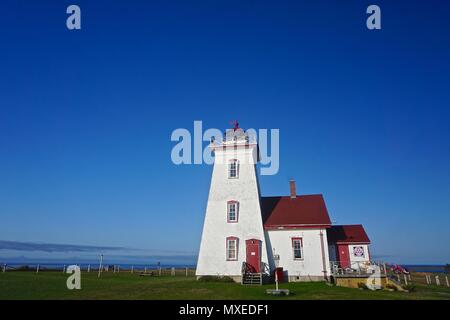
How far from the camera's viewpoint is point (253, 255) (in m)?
24.0

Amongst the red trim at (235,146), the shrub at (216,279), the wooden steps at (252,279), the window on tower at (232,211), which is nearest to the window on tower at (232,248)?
the shrub at (216,279)

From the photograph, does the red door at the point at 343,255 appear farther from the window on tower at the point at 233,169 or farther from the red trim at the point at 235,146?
the red trim at the point at 235,146

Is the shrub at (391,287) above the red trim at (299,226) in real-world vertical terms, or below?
below

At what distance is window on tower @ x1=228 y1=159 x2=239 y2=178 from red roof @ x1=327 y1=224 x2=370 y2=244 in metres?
10.6

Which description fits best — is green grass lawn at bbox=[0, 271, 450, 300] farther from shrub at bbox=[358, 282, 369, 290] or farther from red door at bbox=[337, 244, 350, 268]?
red door at bbox=[337, 244, 350, 268]

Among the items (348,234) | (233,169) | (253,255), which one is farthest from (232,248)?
(348,234)

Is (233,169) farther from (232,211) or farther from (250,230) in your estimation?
(250,230)

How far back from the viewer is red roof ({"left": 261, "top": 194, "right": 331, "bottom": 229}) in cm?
2467

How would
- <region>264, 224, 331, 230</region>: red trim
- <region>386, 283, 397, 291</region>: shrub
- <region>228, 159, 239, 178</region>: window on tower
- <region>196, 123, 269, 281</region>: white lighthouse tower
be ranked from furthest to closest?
<region>228, 159, 239, 178</region>: window on tower < <region>264, 224, 331, 230</region>: red trim < <region>196, 123, 269, 281</region>: white lighthouse tower < <region>386, 283, 397, 291</region>: shrub


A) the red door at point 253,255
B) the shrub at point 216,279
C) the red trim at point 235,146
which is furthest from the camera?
the red trim at point 235,146

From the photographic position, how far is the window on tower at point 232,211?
25.2 meters

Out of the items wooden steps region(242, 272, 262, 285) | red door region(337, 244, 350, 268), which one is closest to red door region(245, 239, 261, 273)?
wooden steps region(242, 272, 262, 285)
